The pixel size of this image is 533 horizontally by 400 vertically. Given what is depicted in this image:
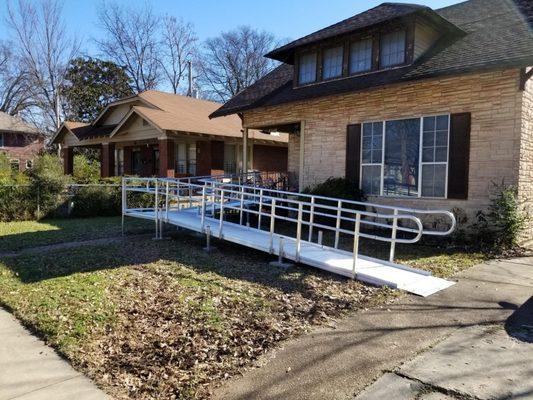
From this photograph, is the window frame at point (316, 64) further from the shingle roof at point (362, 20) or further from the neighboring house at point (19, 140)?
the neighboring house at point (19, 140)

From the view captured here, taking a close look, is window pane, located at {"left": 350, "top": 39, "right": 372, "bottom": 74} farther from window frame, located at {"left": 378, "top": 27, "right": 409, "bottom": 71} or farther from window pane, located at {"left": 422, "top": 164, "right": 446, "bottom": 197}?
window pane, located at {"left": 422, "top": 164, "right": 446, "bottom": 197}

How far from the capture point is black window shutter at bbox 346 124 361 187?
1154 centimetres

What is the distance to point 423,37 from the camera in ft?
36.3

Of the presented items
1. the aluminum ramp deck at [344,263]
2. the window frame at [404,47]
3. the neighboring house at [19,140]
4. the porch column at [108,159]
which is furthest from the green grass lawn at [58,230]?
the neighboring house at [19,140]

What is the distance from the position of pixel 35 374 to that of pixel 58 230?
8.91 metres

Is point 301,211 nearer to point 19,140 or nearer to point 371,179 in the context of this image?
point 371,179


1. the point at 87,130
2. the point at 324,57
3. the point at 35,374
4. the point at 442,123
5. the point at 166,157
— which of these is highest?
the point at 324,57

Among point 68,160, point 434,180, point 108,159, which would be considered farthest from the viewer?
point 68,160

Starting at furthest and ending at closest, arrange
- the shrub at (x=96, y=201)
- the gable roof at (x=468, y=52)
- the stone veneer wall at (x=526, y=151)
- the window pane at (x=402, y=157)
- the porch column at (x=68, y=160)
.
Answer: the porch column at (x=68, y=160), the shrub at (x=96, y=201), the window pane at (x=402, y=157), the stone veneer wall at (x=526, y=151), the gable roof at (x=468, y=52)

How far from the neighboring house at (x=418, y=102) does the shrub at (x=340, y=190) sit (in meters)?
0.25

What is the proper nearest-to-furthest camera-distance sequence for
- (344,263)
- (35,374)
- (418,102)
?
(35,374)
(344,263)
(418,102)

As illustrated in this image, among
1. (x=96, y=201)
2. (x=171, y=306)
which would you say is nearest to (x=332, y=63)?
(x=96, y=201)

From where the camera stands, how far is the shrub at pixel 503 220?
27.8ft

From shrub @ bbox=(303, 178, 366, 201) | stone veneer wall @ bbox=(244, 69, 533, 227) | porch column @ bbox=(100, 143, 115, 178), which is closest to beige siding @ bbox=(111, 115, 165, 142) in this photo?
porch column @ bbox=(100, 143, 115, 178)
